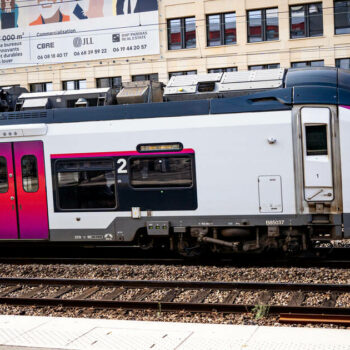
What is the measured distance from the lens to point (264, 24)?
2995cm

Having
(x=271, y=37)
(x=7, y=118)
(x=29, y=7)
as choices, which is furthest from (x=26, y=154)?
(x=29, y=7)

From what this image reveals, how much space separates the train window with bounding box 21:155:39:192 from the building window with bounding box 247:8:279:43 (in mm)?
21447

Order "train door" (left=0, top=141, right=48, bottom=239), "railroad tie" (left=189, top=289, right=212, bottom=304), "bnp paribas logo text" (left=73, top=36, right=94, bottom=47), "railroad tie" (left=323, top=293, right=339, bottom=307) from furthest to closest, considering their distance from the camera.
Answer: "bnp paribas logo text" (left=73, top=36, right=94, bottom=47) < "train door" (left=0, top=141, right=48, bottom=239) < "railroad tie" (left=189, top=289, right=212, bottom=304) < "railroad tie" (left=323, top=293, right=339, bottom=307)

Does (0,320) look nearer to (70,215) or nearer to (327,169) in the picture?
(70,215)

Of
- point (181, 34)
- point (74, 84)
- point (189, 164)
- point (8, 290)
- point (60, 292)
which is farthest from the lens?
point (74, 84)

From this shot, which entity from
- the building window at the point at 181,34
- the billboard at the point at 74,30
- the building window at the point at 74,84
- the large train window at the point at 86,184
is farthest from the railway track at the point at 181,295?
the building window at the point at 74,84

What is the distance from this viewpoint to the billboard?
101 feet

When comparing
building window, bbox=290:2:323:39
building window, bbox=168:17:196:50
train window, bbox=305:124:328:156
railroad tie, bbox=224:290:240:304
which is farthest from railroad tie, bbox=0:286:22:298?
building window, bbox=290:2:323:39

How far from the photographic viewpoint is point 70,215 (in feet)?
36.1

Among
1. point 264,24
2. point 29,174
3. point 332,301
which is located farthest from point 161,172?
point 264,24

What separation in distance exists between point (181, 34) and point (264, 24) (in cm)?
464

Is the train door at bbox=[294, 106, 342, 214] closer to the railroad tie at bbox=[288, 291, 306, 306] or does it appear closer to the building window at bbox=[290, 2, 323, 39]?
the railroad tie at bbox=[288, 291, 306, 306]

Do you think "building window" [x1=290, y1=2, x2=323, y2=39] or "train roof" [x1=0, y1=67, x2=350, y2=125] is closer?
"train roof" [x1=0, y1=67, x2=350, y2=125]

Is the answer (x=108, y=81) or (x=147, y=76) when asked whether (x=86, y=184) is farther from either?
(x=108, y=81)
